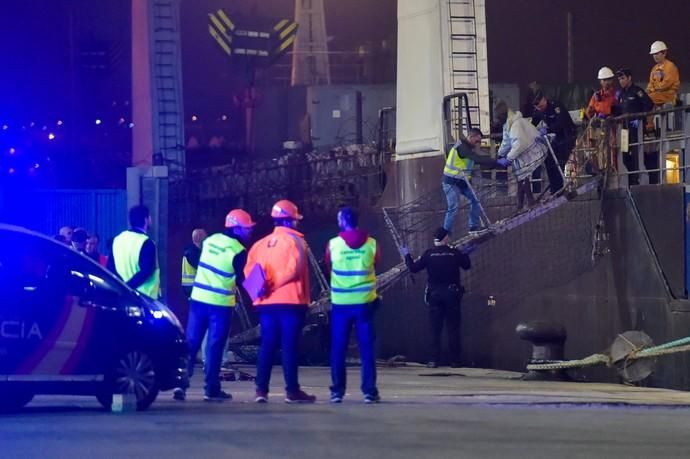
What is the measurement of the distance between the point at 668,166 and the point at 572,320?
2.30m

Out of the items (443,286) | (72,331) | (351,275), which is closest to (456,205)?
(443,286)

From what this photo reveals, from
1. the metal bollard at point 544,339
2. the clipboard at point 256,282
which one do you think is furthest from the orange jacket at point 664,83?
the clipboard at point 256,282

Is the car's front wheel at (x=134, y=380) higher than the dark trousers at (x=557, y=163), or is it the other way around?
the dark trousers at (x=557, y=163)

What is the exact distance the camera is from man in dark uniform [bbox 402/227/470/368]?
19812 mm

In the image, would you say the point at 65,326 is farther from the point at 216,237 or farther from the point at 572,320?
the point at 572,320

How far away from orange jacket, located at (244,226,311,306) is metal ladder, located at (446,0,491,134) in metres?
9.80

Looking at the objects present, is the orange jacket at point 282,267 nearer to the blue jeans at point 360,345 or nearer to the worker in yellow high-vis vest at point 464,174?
the blue jeans at point 360,345

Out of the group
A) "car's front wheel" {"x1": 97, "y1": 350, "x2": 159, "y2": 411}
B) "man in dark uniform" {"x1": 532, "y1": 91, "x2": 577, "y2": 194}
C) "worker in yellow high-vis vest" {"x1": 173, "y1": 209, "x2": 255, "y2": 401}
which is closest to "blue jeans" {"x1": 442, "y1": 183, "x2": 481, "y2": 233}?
"man in dark uniform" {"x1": 532, "y1": 91, "x2": 577, "y2": 194}

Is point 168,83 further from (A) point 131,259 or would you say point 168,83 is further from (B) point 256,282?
(B) point 256,282

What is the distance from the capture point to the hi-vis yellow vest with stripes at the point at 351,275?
13781 millimetres

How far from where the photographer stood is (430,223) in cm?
2228

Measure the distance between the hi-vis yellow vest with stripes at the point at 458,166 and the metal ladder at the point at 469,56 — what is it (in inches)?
104

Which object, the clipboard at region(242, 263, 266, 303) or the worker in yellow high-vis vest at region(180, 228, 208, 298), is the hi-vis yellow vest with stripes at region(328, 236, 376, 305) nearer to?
the clipboard at region(242, 263, 266, 303)

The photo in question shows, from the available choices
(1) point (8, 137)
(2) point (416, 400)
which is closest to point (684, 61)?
(1) point (8, 137)
